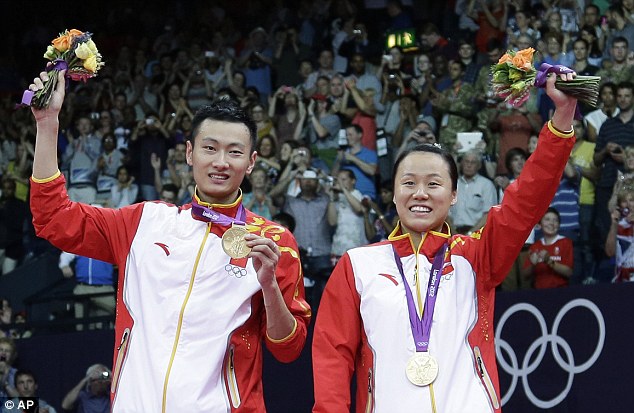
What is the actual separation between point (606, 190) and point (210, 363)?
5.37 metres

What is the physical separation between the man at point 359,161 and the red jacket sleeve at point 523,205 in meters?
6.01

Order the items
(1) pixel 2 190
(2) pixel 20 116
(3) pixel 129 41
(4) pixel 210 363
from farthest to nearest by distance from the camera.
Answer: (3) pixel 129 41
(2) pixel 20 116
(1) pixel 2 190
(4) pixel 210 363

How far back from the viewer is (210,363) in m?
4.74

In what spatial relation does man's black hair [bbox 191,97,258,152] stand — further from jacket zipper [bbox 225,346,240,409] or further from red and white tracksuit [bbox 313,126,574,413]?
jacket zipper [bbox 225,346,240,409]

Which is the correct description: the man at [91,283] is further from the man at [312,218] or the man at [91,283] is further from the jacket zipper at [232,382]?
the jacket zipper at [232,382]

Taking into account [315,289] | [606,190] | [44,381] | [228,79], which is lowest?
[44,381]

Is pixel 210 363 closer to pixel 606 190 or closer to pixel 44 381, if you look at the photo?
pixel 606 190

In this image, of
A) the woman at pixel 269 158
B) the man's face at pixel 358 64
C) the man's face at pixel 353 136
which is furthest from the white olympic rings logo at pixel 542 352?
the man's face at pixel 358 64

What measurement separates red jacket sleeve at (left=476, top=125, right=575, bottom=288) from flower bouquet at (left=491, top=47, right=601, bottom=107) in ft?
0.54

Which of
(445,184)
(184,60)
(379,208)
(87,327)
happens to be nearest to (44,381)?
(87,327)

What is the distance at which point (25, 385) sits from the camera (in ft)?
33.9

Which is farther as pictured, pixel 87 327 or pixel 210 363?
pixel 87 327

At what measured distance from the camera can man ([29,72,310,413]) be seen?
473 cm

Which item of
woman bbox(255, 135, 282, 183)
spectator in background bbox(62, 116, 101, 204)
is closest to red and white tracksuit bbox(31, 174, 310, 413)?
woman bbox(255, 135, 282, 183)
